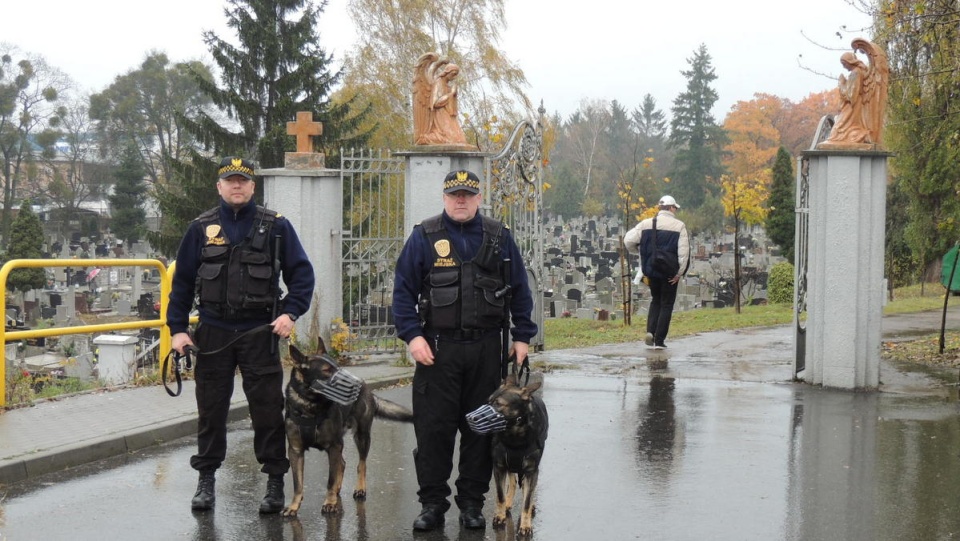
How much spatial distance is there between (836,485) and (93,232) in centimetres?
5973

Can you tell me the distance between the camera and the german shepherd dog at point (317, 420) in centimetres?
592

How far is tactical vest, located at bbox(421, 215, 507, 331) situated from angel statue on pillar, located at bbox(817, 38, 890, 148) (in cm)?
583

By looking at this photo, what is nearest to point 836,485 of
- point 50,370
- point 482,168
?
point 482,168

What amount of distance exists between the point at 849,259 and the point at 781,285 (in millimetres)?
15194

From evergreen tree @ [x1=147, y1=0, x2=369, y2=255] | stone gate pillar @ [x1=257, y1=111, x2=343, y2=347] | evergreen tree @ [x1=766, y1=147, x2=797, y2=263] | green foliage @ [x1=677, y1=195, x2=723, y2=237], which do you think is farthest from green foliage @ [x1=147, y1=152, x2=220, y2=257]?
green foliage @ [x1=677, y1=195, x2=723, y2=237]

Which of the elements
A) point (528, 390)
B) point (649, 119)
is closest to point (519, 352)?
point (528, 390)

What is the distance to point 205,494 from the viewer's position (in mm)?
6305

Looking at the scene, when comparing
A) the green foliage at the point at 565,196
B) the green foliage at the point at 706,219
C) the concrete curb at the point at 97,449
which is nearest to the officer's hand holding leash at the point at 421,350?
the concrete curb at the point at 97,449

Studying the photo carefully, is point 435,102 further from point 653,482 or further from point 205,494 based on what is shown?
point 205,494

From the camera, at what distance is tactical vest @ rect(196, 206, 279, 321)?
242 inches

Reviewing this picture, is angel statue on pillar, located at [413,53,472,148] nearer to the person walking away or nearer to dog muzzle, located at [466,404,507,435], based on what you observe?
the person walking away

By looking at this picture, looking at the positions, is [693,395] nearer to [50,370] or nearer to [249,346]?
[249,346]

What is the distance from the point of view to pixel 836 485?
22.9 ft

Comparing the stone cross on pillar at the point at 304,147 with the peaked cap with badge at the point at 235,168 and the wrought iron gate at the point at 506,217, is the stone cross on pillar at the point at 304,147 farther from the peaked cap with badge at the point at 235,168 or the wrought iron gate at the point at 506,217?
the peaked cap with badge at the point at 235,168
